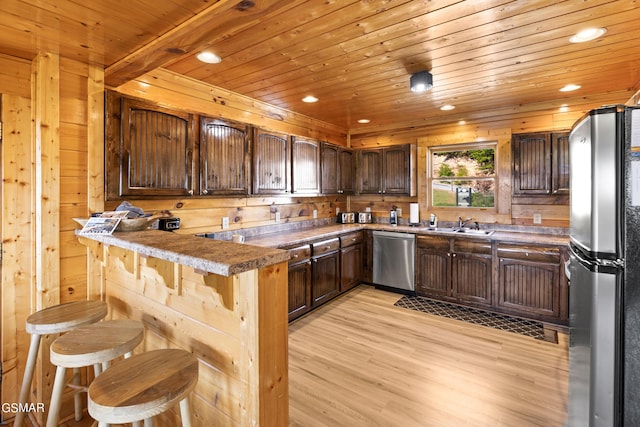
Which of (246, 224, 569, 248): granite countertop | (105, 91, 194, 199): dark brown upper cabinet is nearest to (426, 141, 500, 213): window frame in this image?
(246, 224, 569, 248): granite countertop

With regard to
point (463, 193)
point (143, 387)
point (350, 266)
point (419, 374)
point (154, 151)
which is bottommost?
point (419, 374)

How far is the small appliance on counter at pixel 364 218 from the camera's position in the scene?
5.25 meters

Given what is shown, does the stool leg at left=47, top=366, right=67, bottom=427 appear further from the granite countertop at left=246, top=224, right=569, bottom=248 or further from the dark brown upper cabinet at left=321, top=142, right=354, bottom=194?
the dark brown upper cabinet at left=321, top=142, right=354, bottom=194

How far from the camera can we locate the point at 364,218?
526 cm

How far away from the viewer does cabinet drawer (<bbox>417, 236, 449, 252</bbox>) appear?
4.04m

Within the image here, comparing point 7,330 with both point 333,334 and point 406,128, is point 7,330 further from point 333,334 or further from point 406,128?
point 406,128

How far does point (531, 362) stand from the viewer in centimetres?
262

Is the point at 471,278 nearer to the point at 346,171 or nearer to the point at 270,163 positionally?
the point at 346,171

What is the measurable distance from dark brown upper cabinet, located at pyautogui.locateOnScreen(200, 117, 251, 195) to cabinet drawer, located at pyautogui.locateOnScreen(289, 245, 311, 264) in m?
0.84

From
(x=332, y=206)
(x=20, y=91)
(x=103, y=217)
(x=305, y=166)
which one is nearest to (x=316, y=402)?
(x=103, y=217)

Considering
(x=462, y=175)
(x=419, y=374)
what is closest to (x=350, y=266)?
(x=419, y=374)

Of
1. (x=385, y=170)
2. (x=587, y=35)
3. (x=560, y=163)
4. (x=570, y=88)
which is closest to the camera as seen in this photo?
(x=587, y=35)

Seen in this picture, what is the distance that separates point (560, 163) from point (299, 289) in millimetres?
3481

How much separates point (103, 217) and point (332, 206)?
3.67m
